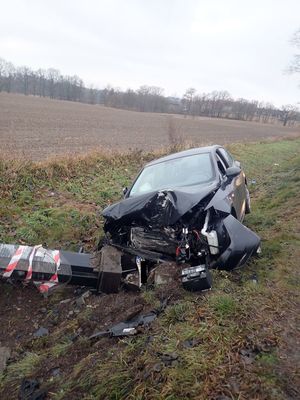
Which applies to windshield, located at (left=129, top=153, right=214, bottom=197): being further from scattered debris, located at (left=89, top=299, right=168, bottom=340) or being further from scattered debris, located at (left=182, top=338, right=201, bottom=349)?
scattered debris, located at (left=182, top=338, right=201, bottom=349)

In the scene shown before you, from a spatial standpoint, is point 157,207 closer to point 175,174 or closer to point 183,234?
point 183,234

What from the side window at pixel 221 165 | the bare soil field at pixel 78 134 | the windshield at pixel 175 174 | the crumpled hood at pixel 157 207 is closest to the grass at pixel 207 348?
the crumpled hood at pixel 157 207

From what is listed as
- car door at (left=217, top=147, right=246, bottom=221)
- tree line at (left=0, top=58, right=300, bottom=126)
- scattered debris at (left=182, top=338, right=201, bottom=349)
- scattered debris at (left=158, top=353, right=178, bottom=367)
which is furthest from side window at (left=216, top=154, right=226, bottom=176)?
tree line at (left=0, top=58, right=300, bottom=126)

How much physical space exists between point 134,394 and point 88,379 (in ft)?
1.57

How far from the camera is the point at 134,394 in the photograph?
246 cm

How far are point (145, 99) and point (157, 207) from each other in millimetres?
89860

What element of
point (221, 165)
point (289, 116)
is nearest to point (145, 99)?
point (289, 116)

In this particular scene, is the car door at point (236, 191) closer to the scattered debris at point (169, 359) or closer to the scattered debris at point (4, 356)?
the scattered debris at point (169, 359)

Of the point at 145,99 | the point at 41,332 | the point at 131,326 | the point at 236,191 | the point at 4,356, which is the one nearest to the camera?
the point at 131,326

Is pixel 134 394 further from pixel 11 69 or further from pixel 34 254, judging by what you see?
pixel 11 69

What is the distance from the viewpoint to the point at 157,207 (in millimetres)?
4352

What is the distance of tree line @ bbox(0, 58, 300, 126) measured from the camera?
8975cm

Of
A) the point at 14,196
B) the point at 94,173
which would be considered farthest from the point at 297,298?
the point at 94,173

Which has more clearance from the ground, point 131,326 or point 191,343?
point 191,343
